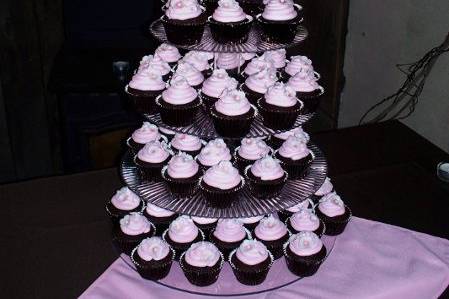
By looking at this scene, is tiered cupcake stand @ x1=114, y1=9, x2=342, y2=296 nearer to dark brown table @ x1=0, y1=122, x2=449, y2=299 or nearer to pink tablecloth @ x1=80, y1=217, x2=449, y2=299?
pink tablecloth @ x1=80, y1=217, x2=449, y2=299

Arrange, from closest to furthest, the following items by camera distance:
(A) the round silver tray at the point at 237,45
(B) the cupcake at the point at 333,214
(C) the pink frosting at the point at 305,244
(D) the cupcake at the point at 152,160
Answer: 1. (A) the round silver tray at the point at 237,45
2. (C) the pink frosting at the point at 305,244
3. (D) the cupcake at the point at 152,160
4. (B) the cupcake at the point at 333,214

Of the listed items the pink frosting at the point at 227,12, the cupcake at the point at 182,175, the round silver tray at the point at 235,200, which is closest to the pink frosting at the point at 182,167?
the cupcake at the point at 182,175

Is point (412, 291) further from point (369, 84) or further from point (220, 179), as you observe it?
point (369, 84)

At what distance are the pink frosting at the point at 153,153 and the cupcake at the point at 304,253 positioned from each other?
0.58 m

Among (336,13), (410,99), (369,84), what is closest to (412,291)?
(410,99)

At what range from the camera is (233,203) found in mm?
2352

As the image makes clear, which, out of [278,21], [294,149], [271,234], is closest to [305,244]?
[271,234]

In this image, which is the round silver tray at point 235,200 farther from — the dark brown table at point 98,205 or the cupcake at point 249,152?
the dark brown table at point 98,205

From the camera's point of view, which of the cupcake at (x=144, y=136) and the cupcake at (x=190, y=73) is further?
the cupcake at (x=144, y=136)

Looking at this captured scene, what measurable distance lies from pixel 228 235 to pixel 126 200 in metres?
0.45

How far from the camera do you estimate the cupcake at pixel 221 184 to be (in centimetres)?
228

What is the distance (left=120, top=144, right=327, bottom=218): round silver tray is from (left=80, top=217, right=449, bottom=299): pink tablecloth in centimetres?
28

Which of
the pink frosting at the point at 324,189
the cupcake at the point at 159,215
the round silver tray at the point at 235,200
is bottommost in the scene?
the cupcake at the point at 159,215

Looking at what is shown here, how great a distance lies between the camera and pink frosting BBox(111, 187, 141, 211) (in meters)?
2.51
